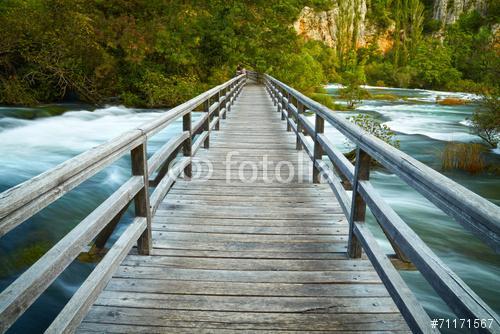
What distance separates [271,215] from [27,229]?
427cm

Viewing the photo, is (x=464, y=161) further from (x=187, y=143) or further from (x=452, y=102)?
(x=452, y=102)

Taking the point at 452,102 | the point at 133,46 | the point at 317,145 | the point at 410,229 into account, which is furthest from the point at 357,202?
the point at 452,102

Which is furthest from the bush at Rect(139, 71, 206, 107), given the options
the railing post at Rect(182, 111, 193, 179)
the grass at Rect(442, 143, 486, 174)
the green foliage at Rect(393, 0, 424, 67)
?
the green foliage at Rect(393, 0, 424, 67)

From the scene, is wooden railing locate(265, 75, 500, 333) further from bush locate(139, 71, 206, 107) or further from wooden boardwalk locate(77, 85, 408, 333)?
bush locate(139, 71, 206, 107)

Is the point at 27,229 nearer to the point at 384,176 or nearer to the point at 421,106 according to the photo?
the point at 384,176

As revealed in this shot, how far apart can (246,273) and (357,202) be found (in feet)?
3.28

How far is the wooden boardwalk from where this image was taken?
2342mm

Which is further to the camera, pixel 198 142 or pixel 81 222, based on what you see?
pixel 198 142

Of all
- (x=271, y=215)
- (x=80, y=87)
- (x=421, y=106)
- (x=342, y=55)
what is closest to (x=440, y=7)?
(x=342, y=55)

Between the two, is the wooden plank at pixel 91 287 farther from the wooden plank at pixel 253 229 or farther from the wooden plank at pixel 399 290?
the wooden plank at pixel 399 290

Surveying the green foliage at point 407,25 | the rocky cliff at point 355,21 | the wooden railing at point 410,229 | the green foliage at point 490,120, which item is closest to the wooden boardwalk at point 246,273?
the wooden railing at point 410,229

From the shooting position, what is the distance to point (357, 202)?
294cm

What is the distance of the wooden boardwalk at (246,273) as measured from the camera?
2.34m

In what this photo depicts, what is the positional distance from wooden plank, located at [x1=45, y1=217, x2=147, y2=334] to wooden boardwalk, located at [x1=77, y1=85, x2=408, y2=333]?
0.82 feet
